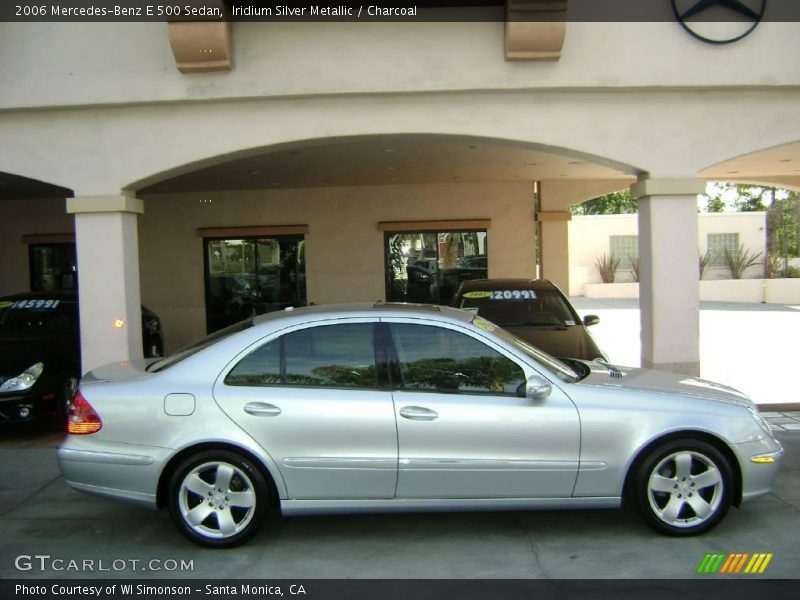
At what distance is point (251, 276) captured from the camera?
14.2m

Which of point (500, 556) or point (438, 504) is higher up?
point (438, 504)

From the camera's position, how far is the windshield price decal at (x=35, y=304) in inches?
359

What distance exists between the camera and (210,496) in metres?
4.45

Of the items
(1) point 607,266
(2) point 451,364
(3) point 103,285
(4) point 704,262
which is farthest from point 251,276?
(4) point 704,262

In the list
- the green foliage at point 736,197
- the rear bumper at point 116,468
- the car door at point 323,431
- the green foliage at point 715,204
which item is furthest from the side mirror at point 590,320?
the green foliage at point 715,204

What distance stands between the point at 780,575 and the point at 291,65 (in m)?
6.16

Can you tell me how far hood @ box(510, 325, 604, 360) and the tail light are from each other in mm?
4447

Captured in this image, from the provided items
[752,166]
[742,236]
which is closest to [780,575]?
[752,166]

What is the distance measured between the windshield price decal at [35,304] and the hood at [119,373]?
4.44 meters

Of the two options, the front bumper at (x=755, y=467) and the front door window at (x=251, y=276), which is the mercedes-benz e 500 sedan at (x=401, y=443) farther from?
the front door window at (x=251, y=276)

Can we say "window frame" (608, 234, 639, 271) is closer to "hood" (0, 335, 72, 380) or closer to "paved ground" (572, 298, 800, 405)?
"paved ground" (572, 298, 800, 405)

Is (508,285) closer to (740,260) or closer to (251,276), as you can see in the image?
(251,276)

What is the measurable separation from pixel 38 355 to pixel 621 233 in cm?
2812

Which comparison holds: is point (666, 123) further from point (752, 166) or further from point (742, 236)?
point (742, 236)
